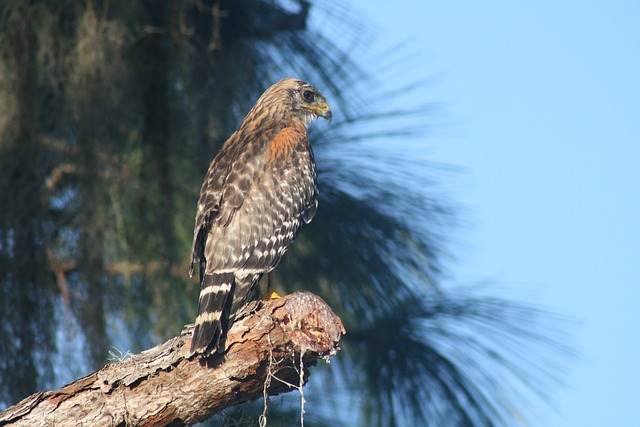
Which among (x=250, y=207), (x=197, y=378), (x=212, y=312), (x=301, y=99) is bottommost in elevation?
(x=197, y=378)

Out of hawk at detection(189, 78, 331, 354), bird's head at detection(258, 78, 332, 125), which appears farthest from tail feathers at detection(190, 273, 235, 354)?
bird's head at detection(258, 78, 332, 125)

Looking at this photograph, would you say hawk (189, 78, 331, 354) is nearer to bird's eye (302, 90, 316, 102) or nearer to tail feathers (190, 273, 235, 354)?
tail feathers (190, 273, 235, 354)

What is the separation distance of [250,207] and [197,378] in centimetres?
105

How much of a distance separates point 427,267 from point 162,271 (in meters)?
1.52

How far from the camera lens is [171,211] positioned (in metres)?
5.34

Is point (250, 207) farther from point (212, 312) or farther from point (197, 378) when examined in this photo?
point (197, 378)

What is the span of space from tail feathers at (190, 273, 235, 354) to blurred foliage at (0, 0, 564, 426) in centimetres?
Result: 144

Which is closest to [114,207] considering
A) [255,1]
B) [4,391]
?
[4,391]

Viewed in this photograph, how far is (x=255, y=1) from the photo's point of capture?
5555 mm

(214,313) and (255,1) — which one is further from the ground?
(255,1)

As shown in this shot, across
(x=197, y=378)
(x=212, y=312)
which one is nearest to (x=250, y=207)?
(x=212, y=312)

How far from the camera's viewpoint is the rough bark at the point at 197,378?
302cm

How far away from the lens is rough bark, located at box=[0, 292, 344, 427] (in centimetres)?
302

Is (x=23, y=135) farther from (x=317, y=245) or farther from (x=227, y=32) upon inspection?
(x=317, y=245)
